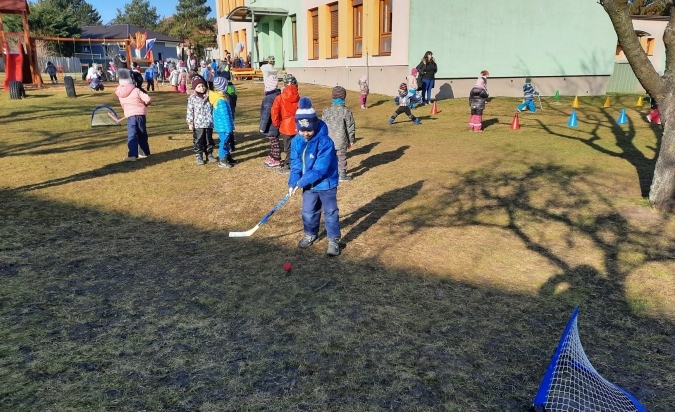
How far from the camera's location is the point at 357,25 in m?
22.3

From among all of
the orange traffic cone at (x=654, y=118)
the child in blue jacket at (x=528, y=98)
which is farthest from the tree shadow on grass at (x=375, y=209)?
the child in blue jacket at (x=528, y=98)

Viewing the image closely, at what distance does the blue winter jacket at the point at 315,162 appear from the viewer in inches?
200

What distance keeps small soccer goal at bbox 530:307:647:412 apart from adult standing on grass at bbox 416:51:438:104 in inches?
629

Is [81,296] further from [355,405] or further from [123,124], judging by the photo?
[123,124]

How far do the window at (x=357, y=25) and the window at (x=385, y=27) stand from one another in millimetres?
1461

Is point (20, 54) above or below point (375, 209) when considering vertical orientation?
above

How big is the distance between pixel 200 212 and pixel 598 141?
9984 millimetres

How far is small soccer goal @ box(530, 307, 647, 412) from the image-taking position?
2.91m

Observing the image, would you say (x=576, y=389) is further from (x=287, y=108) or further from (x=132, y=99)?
(x=132, y=99)

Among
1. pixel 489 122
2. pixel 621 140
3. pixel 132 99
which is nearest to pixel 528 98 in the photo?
pixel 489 122

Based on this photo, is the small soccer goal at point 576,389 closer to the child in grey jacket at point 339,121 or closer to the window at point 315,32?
the child in grey jacket at point 339,121

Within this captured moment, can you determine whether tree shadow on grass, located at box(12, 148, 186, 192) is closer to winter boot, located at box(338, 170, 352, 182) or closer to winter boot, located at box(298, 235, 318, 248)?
winter boot, located at box(338, 170, 352, 182)

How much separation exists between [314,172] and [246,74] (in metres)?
27.1

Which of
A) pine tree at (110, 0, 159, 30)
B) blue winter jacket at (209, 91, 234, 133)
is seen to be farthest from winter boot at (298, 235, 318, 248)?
pine tree at (110, 0, 159, 30)
